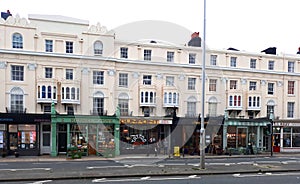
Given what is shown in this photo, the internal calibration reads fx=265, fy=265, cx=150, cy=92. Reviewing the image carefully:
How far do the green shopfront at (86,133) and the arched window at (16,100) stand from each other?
3.90 m

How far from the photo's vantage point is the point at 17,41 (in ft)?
85.3

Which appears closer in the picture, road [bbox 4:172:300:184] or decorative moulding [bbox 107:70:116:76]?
road [bbox 4:172:300:184]

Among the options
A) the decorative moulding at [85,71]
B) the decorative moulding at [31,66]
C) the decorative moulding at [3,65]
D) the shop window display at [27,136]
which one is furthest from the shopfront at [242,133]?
the decorative moulding at [3,65]

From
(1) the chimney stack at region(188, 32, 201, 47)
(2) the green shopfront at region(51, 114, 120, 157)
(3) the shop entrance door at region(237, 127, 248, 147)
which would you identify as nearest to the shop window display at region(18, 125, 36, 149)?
(2) the green shopfront at region(51, 114, 120, 157)

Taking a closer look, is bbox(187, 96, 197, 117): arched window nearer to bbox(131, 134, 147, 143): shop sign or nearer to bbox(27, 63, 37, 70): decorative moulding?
bbox(131, 134, 147, 143): shop sign

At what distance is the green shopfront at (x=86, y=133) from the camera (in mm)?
25375

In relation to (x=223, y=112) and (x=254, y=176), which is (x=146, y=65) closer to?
(x=223, y=112)

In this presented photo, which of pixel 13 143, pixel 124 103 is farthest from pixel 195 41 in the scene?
pixel 13 143

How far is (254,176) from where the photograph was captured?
14.0 m

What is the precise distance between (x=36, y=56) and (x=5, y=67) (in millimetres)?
2999

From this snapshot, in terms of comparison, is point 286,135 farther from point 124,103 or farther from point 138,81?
point 124,103

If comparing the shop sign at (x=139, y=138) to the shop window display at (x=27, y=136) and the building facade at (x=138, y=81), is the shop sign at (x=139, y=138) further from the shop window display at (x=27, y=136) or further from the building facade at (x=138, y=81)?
the shop window display at (x=27, y=136)

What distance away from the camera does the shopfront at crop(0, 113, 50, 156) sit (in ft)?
81.5

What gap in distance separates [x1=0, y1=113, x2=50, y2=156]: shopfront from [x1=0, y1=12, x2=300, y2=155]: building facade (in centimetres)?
75
